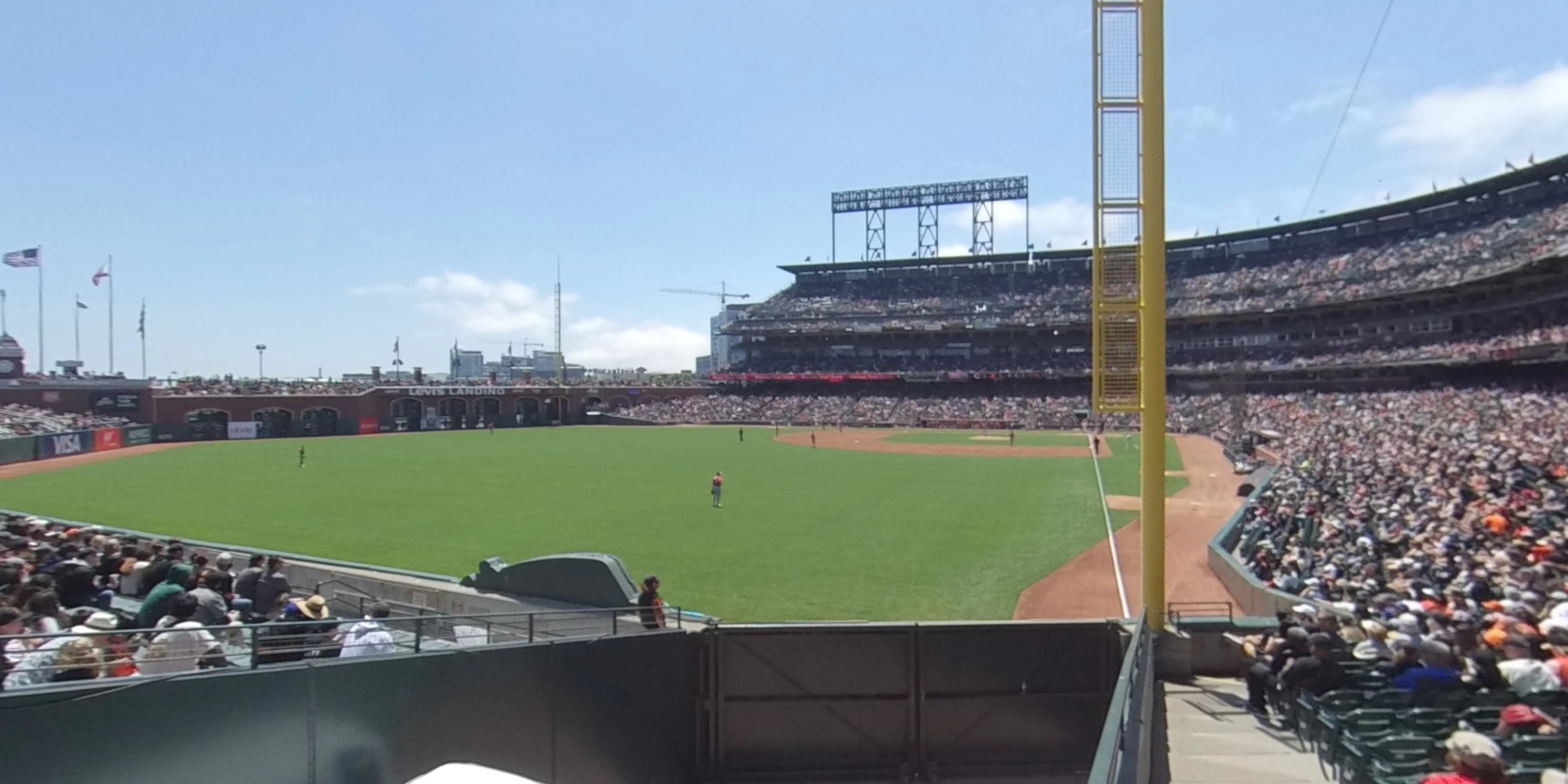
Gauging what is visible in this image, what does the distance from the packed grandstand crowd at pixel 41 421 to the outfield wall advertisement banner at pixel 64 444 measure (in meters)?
0.63

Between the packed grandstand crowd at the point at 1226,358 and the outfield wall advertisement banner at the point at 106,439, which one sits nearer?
the packed grandstand crowd at the point at 1226,358

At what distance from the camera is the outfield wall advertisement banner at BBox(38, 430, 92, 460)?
→ 4788 cm

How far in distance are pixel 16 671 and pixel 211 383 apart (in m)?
78.1

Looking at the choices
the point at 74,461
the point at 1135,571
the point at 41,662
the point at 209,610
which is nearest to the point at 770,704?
the point at 209,610

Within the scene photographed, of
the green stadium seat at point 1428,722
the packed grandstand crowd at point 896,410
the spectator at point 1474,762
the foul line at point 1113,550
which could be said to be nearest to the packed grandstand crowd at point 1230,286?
the packed grandstand crowd at point 896,410

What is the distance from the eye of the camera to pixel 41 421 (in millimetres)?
52750

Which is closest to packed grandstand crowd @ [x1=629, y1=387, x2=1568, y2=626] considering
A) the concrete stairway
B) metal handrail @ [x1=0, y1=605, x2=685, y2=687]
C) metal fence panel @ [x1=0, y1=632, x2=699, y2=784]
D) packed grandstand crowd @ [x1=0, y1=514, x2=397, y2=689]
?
the concrete stairway

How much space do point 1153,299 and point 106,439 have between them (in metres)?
64.2

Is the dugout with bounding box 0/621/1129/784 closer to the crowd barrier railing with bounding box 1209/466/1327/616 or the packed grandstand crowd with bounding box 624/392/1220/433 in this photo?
the crowd barrier railing with bounding box 1209/466/1327/616

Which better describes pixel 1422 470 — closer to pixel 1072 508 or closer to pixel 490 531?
pixel 1072 508

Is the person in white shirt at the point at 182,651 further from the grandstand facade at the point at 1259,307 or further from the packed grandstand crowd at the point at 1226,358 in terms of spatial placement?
the packed grandstand crowd at the point at 1226,358

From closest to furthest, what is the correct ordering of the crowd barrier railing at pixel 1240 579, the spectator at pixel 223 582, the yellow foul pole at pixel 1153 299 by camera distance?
the yellow foul pole at pixel 1153 299, the spectator at pixel 223 582, the crowd barrier railing at pixel 1240 579

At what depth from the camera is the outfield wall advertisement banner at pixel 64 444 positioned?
47.9m

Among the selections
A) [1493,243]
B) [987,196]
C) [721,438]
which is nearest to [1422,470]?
[1493,243]
